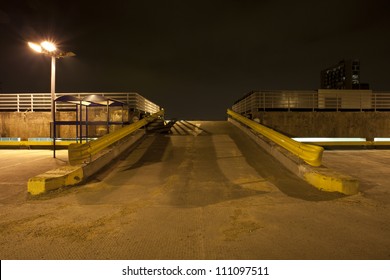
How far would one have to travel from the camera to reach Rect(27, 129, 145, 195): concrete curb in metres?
6.99

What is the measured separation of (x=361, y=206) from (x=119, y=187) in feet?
18.4

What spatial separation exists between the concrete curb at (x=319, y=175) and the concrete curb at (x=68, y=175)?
6101 millimetres

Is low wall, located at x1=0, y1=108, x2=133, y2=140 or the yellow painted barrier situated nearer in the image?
the yellow painted barrier

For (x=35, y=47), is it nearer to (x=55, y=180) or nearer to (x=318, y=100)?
(x=55, y=180)

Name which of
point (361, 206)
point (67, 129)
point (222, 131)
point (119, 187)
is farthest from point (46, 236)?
point (67, 129)

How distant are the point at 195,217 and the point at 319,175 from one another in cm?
370

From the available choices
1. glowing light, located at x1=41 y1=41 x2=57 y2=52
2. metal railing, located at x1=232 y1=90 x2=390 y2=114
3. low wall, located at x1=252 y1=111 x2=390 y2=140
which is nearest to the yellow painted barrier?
glowing light, located at x1=41 y1=41 x2=57 y2=52

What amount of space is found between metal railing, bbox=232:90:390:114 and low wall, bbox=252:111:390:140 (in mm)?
749

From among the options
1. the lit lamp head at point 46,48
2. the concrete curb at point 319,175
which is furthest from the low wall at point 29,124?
the concrete curb at point 319,175

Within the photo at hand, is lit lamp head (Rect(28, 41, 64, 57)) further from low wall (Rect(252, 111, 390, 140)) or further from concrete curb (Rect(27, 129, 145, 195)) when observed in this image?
low wall (Rect(252, 111, 390, 140))

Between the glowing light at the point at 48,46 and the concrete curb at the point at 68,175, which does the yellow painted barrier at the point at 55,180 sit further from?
the glowing light at the point at 48,46

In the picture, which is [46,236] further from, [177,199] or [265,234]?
[265,234]

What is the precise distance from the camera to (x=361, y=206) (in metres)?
6.02

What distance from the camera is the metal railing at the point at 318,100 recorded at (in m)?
19.0
